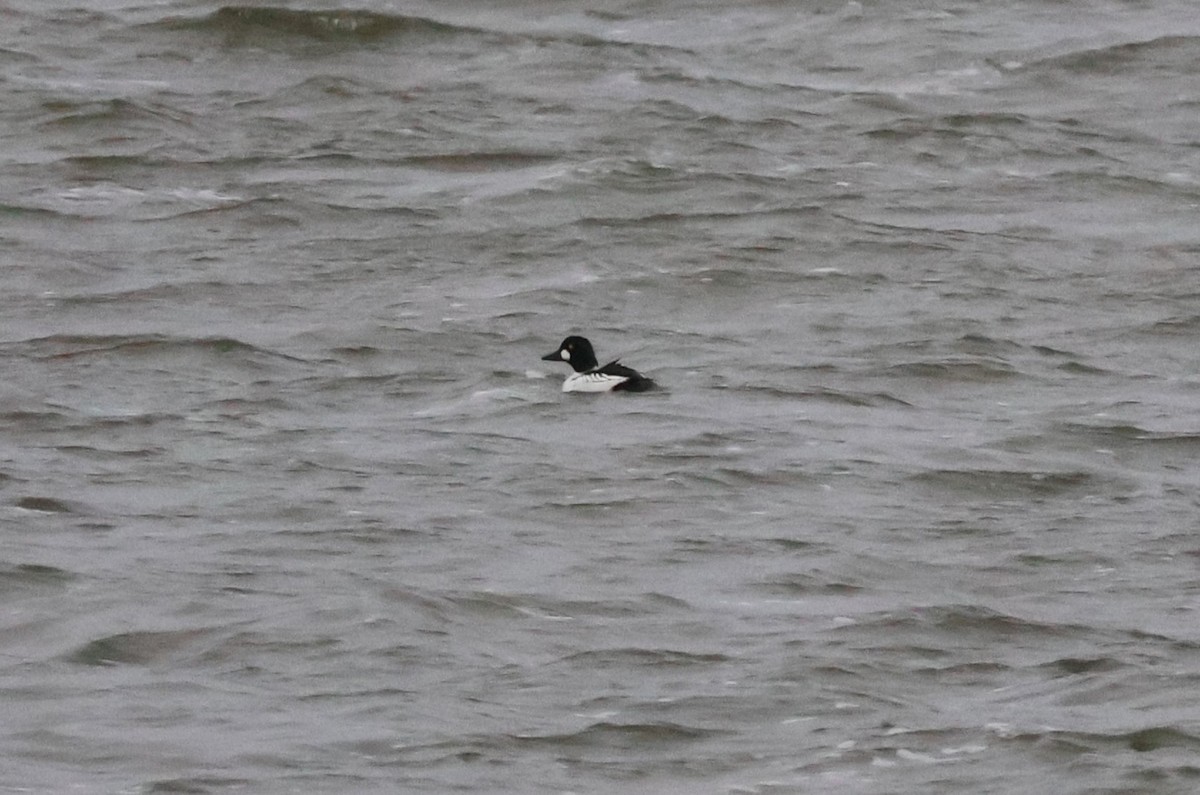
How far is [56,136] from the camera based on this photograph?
20.7 metres

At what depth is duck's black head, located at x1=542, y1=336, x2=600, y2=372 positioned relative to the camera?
1492 centimetres

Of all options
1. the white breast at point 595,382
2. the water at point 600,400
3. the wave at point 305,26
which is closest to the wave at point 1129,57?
the water at point 600,400

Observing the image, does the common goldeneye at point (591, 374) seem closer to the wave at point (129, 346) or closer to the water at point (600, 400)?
the water at point (600, 400)

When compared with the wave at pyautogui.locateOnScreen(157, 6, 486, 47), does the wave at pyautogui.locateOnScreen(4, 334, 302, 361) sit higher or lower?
lower

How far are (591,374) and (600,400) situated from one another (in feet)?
0.50

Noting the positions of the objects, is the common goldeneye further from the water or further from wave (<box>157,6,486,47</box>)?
wave (<box>157,6,486,47</box>)

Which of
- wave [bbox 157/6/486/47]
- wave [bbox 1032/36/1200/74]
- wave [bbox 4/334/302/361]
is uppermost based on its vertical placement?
wave [bbox 157/6/486/47]

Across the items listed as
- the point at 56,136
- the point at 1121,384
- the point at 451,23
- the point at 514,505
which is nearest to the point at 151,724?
the point at 514,505

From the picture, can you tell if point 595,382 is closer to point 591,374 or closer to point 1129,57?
point 591,374

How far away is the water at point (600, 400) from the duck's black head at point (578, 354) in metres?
0.35

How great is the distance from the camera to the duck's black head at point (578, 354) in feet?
49.0

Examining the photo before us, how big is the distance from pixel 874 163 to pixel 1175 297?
3.92 metres

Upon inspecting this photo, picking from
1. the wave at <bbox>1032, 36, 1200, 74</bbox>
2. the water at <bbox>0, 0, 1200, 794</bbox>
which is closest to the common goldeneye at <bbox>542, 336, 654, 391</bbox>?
the water at <bbox>0, 0, 1200, 794</bbox>

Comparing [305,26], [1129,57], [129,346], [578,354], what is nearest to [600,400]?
[578,354]
